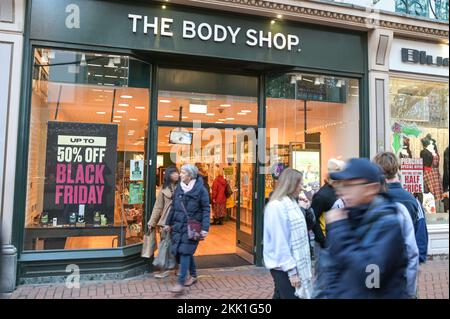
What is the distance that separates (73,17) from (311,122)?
4673mm

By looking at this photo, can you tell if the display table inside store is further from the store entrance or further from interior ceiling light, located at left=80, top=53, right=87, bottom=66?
interior ceiling light, located at left=80, top=53, right=87, bottom=66

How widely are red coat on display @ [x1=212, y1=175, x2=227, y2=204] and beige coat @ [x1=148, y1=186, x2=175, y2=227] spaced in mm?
4003

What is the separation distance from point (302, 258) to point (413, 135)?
19.2 feet

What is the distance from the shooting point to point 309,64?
718 centimetres

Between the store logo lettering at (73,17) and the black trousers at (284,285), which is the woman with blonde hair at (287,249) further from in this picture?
the store logo lettering at (73,17)

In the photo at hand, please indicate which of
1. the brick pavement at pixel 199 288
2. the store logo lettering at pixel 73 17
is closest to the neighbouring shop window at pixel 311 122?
the brick pavement at pixel 199 288

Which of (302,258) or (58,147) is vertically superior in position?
(58,147)

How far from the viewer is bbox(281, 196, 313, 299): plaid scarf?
323 cm

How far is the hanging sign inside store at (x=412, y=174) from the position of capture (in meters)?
7.80

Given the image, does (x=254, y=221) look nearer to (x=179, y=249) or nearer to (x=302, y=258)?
(x=179, y=249)

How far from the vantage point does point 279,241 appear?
3.21 metres

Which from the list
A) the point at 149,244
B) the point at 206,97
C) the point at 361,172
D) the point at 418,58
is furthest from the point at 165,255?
the point at 418,58

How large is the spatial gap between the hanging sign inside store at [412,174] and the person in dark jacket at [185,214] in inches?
180
